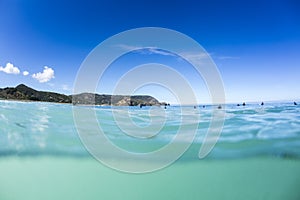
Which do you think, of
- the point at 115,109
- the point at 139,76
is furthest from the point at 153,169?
the point at 139,76

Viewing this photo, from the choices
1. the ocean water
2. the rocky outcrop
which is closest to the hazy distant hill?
the rocky outcrop

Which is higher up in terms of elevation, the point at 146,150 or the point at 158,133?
the point at 158,133

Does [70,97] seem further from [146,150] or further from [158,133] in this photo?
[146,150]

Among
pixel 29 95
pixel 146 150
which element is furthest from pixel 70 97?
pixel 146 150

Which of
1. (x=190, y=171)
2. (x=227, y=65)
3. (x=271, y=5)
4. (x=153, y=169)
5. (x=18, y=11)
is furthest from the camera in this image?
(x=190, y=171)

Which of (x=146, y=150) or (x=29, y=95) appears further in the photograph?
(x=146, y=150)

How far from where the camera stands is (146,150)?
5.82 metres

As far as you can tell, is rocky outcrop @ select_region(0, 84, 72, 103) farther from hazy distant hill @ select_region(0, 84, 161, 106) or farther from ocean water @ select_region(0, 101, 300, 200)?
ocean water @ select_region(0, 101, 300, 200)

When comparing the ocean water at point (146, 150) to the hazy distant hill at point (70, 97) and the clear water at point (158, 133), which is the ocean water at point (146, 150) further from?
the hazy distant hill at point (70, 97)

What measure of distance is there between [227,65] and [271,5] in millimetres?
1293

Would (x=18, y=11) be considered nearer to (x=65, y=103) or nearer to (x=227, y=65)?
(x=65, y=103)

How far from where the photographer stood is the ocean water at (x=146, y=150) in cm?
524

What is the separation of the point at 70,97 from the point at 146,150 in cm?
227

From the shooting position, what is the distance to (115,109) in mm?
4930
